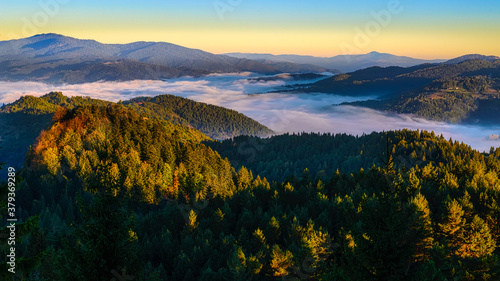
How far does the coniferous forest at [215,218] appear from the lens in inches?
749

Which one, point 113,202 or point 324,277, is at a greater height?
point 113,202

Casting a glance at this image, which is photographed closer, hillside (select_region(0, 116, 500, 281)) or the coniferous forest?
the coniferous forest

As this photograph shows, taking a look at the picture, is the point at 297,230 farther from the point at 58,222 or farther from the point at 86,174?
the point at 86,174

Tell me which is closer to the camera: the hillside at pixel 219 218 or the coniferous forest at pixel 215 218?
the coniferous forest at pixel 215 218

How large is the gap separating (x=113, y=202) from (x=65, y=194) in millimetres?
85813

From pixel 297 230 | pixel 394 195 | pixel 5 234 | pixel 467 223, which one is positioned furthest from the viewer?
pixel 467 223

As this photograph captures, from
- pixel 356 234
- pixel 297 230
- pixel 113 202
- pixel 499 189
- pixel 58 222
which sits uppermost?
pixel 113 202

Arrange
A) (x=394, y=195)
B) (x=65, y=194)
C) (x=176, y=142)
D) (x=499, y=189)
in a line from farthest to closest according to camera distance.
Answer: (x=176, y=142), (x=65, y=194), (x=499, y=189), (x=394, y=195)

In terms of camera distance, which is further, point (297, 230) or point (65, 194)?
point (65, 194)

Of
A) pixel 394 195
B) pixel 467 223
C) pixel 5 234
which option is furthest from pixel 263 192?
pixel 5 234

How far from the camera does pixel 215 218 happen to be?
7025 cm

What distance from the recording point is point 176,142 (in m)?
130

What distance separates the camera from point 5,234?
1558 centimetres

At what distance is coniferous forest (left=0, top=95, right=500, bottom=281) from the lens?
19.0 metres
